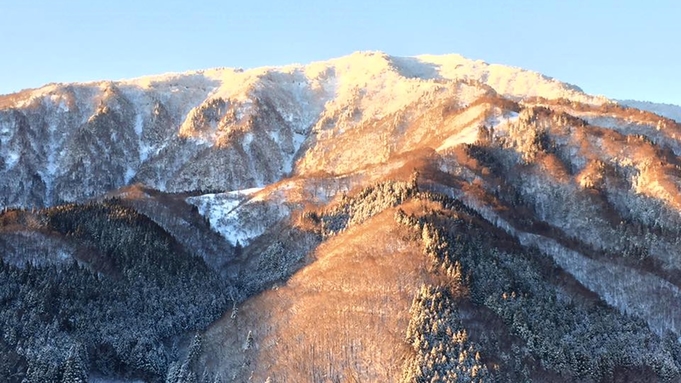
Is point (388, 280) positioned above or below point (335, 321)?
above

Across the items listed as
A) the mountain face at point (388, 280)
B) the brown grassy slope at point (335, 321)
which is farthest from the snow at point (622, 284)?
the brown grassy slope at point (335, 321)

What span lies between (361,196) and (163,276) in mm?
57167

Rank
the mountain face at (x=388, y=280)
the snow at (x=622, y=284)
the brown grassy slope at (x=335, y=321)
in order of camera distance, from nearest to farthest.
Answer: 1. the brown grassy slope at (x=335, y=321)
2. the mountain face at (x=388, y=280)
3. the snow at (x=622, y=284)

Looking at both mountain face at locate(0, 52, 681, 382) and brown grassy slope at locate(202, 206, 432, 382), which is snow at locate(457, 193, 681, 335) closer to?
mountain face at locate(0, 52, 681, 382)

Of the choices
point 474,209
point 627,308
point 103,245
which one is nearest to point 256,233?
point 103,245

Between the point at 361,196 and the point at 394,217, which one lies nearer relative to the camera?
the point at 394,217

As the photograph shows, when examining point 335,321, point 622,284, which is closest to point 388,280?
point 335,321

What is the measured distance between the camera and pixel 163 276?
6107 inches

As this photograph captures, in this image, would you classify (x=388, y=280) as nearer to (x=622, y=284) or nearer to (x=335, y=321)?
(x=335, y=321)

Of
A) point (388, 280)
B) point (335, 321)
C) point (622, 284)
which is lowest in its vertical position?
point (622, 284)

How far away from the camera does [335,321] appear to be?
429 ft

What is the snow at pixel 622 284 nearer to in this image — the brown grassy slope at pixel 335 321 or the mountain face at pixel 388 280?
the mountain face at pixel 388 280

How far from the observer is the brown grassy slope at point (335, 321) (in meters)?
122

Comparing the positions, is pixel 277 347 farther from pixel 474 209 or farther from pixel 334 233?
pixel 474 209
